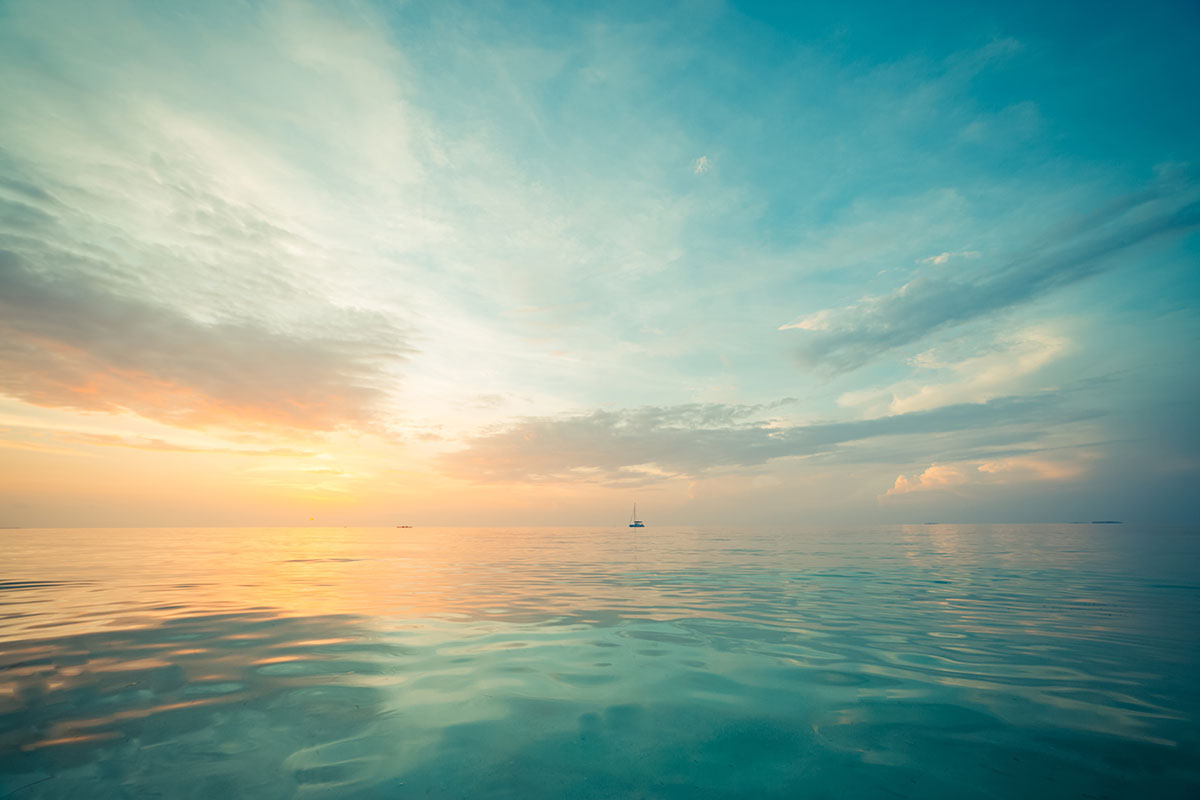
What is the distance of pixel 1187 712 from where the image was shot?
633 cm

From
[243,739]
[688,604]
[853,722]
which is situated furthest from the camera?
[688,604]

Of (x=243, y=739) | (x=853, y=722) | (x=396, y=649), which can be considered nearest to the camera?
(x=243, y=739)

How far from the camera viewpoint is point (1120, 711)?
21.0ft

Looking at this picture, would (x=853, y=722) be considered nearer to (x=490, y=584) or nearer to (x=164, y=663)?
(x=164, y=663)

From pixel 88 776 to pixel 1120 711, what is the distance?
38.4 feet

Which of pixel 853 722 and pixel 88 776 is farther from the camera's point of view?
pixel 853 722

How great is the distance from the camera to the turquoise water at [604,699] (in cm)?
478

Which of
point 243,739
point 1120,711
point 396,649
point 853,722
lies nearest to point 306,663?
point 396,649

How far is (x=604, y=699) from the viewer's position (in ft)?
23.0

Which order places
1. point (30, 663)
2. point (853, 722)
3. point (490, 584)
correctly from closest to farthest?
point (853, 722) < point (30, 663) < point (490, 584)

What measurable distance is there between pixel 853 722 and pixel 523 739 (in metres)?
4.05

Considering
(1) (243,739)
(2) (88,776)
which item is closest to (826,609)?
(1) (243,739)

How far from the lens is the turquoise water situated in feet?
15.7

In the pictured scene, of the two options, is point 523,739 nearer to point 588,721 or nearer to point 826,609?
point 588,721
